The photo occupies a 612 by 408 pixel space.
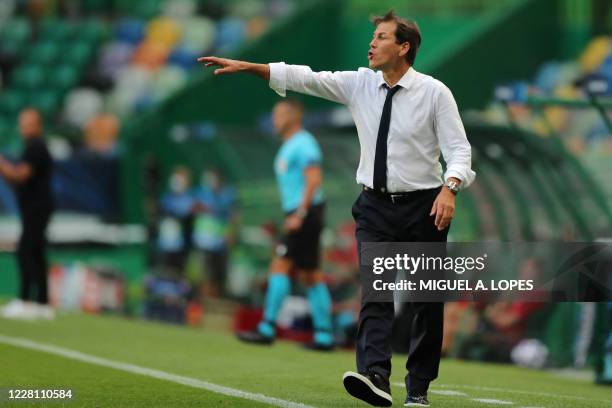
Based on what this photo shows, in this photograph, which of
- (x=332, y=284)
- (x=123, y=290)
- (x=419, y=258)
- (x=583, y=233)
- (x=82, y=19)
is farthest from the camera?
(x=82, y=19)

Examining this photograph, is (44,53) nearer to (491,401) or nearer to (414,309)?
(491,401)

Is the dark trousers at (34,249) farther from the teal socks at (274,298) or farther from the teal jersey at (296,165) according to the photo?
the teal jersey at (296,165)

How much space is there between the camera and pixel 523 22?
21.3 metres

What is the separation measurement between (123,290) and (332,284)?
493 centimetres

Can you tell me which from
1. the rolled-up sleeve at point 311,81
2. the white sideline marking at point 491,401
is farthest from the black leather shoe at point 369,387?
A: the rolled-up sleeve at point 311,81

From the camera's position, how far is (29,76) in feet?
93.2

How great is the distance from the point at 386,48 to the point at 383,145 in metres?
0.48

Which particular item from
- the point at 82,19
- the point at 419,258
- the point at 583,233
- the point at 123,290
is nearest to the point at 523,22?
the point at 123,290

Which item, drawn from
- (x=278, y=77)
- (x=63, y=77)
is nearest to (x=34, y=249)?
(x=278, y=77)

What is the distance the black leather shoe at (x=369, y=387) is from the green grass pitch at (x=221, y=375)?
0.36 m

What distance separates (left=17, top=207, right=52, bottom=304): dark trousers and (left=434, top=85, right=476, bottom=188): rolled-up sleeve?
8.57m

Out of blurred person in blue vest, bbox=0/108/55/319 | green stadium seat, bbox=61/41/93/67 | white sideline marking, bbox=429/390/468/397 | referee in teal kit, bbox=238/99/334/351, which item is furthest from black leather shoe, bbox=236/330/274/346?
green stadium seat, bbox=61/41/93/67

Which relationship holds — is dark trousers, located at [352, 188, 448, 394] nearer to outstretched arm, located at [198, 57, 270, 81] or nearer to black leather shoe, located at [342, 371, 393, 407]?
black leather shoe, located at [342, 371, 393, 407]

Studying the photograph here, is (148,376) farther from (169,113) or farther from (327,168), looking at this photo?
(169,113)
